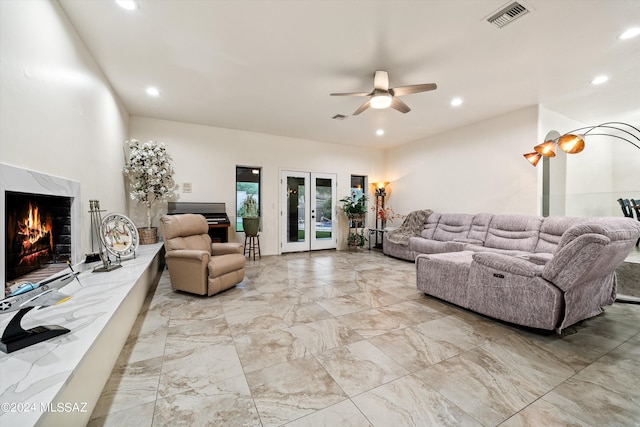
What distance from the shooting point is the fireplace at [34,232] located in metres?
1.62

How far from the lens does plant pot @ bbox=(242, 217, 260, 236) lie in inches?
207

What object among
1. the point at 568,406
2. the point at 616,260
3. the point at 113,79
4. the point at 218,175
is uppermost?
the point at 113,79

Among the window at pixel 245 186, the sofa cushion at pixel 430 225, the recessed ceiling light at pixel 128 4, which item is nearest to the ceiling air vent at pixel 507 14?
the recessed ceiling light at pixel 128 4

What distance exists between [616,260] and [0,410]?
4019 mm

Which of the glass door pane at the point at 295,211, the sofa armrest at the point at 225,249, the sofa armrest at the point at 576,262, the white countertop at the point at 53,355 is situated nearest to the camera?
the white countertop at the point at 53,355

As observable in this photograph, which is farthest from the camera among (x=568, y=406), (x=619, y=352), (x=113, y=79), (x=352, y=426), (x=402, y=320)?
(x=113, y=79)

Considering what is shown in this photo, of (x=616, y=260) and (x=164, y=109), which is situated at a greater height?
(x=164, y=109)

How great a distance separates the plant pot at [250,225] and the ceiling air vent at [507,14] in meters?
4.52

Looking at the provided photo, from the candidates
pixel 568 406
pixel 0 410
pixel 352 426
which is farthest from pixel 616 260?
pixel 0 410

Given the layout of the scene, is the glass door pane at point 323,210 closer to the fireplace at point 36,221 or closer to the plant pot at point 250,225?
the plant pot at point 250,225

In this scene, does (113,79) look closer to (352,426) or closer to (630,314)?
(352,426)

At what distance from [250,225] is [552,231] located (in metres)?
5.11

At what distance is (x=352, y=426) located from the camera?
4.38 ft

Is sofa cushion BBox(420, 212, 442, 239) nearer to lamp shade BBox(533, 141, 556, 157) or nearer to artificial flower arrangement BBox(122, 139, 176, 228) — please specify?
lamp shade BBox(533, 141, 556, 157)
